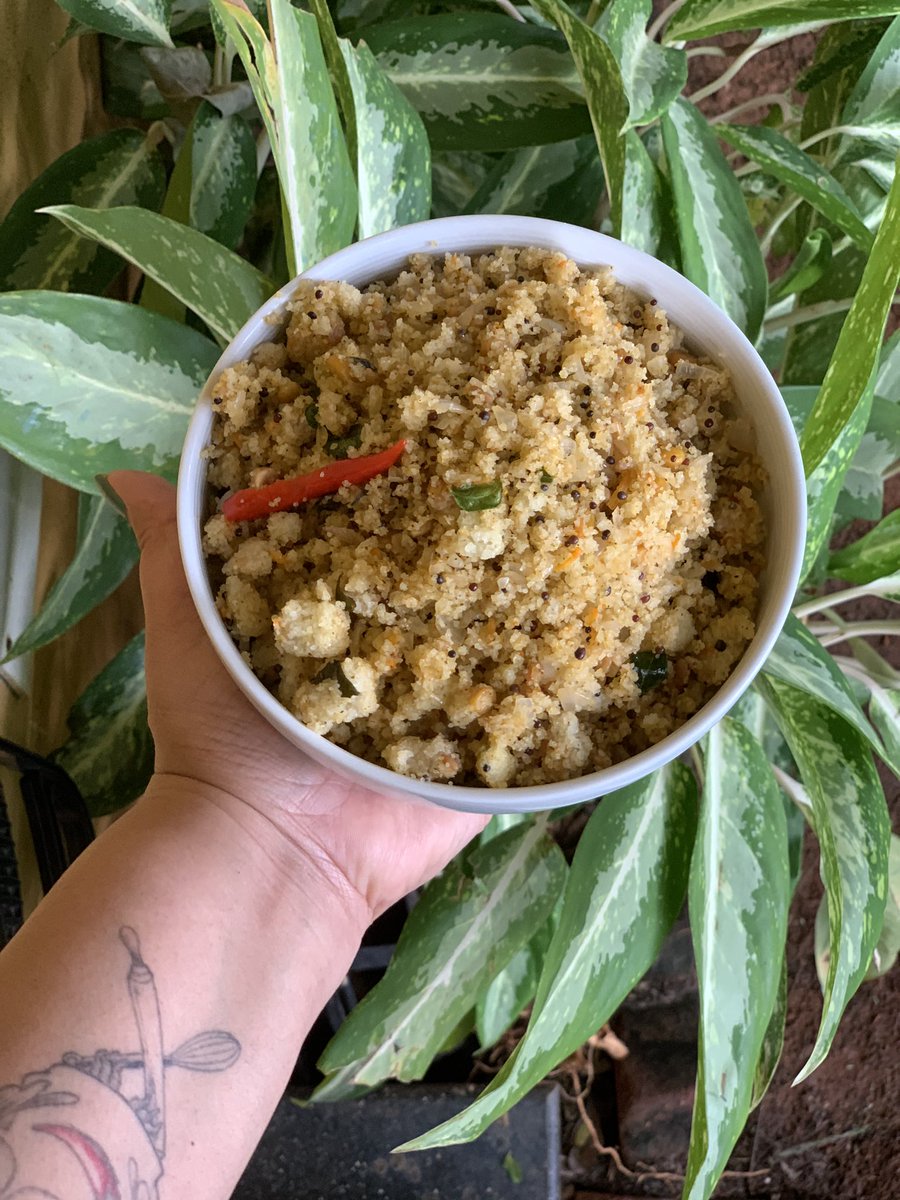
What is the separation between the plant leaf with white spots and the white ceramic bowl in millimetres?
428

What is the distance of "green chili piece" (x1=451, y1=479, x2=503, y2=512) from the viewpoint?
482 mm

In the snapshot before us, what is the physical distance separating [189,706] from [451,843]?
287 millimetres

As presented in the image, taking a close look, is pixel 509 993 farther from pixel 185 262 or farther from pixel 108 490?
pixel 185 262

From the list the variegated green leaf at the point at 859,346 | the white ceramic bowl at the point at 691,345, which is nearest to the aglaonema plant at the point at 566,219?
the variegated green leaf at the point at 859,346

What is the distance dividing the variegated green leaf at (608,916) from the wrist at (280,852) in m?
0.20

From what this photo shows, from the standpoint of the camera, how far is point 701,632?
0.54 m

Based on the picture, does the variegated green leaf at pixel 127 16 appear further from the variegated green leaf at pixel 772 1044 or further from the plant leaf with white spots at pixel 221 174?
the variegated green leaf at pixel 772 1044

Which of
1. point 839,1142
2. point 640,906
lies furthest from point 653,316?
point 839,1142

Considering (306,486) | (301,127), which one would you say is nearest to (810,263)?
(301,127)

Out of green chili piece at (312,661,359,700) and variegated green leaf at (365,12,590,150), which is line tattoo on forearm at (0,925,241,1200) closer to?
green chili piece at (312,661,359,700)

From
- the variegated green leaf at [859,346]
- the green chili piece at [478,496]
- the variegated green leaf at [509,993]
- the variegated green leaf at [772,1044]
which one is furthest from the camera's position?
the variegated green leaf at [509,993]

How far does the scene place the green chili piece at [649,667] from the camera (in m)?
0.53

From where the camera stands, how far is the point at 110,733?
1.03 m

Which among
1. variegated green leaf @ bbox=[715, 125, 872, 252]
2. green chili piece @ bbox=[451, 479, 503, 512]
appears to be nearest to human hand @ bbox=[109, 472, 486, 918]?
green chili piece @ bbox=[451, 479, 503, 512]
